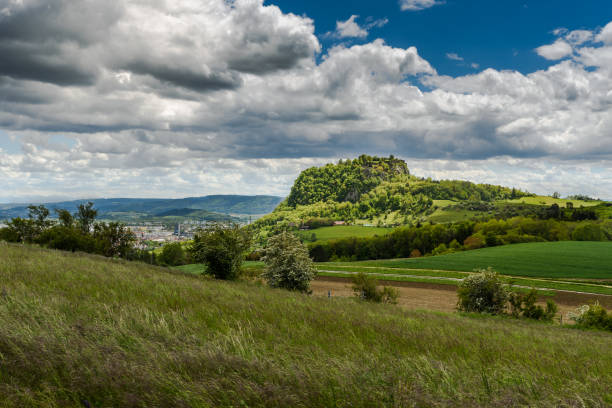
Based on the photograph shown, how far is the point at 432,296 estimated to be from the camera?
45.5 metres

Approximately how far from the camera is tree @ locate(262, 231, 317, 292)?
102 feet

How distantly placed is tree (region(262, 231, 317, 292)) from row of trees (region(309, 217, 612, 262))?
79.6 meters

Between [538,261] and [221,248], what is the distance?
63.2 m

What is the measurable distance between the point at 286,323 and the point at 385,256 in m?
114

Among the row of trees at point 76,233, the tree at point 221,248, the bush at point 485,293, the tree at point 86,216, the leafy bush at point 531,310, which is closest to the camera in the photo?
the leafy bush at point 531,310

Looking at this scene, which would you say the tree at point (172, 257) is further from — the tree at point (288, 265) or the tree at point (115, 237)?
the tree at point (288, 265)

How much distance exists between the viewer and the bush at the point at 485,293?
29.4m

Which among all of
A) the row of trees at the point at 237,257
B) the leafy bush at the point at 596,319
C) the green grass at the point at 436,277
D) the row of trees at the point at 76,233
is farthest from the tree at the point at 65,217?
the leafy bush at the point at 596,319

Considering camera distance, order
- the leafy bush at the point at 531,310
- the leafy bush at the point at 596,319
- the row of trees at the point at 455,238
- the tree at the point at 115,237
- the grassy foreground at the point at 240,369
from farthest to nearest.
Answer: the row of trees at the point at 455,238 < the tree at the point at 115,237 < the leafy bush at the point at 531,310 < the leafy bush at the point at 596,319 < the grassy foreground at the point at 240,369

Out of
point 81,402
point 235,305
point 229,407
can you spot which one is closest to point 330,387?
point 229,407

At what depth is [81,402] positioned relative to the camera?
3.15 meters

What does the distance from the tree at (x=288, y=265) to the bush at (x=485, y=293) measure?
1304 centimetres

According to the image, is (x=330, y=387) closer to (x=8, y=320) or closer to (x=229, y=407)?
(x=229, y=407)

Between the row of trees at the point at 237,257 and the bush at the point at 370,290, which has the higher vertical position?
the row of trees at the point at 237,257
